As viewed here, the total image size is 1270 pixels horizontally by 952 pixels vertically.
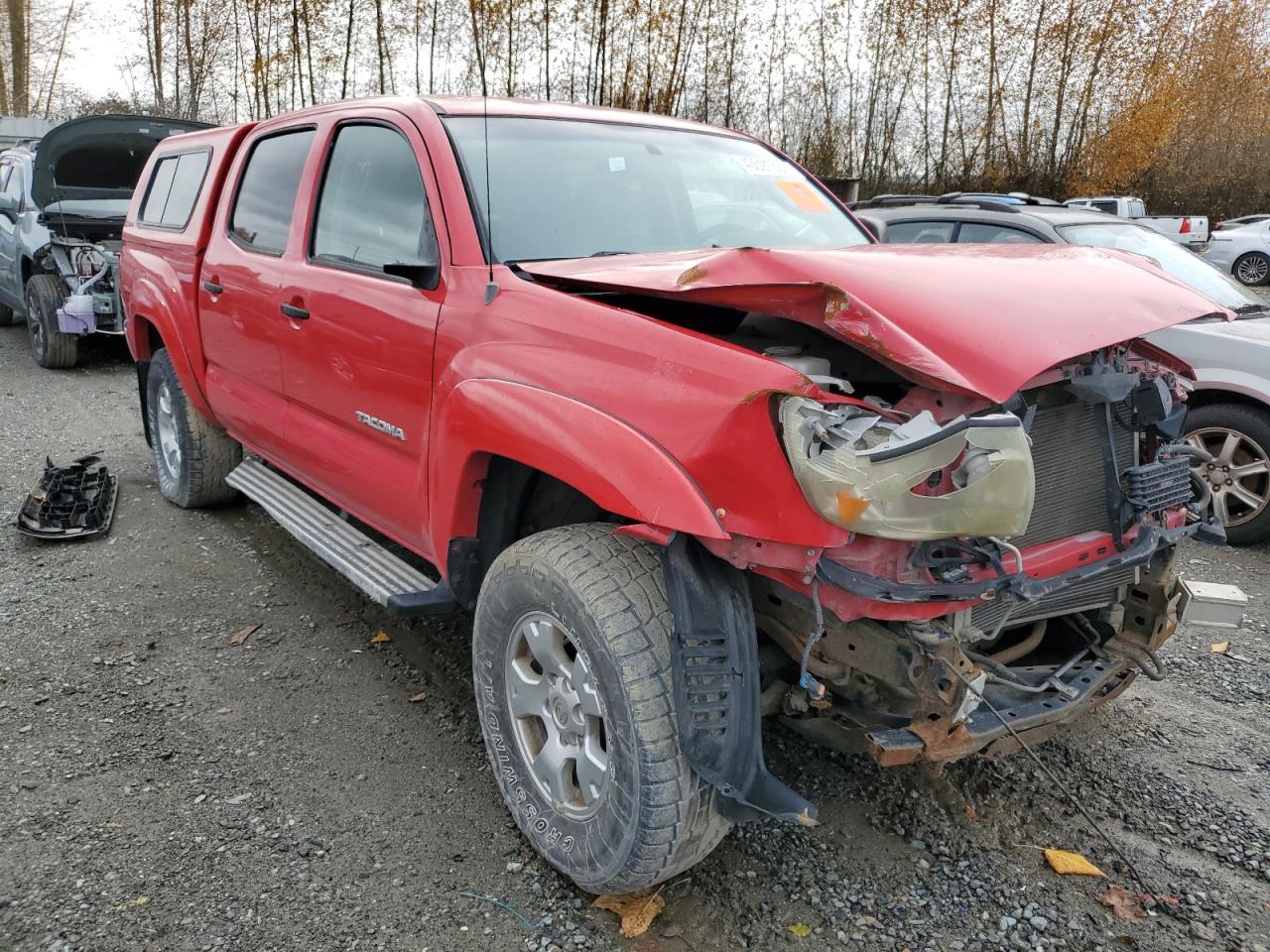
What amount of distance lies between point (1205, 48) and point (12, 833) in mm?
27272

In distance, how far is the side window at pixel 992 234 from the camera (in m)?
6.04

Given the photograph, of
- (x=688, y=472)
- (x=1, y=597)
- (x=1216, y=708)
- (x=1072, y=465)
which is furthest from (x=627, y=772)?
(x=1, y=597)

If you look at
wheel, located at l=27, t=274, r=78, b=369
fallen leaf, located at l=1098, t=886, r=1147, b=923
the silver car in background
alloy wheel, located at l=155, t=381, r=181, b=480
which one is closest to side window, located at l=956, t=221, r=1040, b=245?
fallen leaf, located at l=1098, t=886, r=1147, b=923

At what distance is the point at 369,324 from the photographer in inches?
122

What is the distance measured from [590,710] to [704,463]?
733mm

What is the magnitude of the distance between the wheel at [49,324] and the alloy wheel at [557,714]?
26.9ft

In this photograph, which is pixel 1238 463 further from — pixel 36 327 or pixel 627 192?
pixel 36 327

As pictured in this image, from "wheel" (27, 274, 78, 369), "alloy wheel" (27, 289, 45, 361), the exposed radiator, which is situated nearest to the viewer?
the exposed radiator

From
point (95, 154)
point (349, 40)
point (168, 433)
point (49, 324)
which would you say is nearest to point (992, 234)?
point (168, 433)

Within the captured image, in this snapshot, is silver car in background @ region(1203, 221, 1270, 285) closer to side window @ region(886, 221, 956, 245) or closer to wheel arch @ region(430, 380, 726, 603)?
side window @ region(886, 221, 956, 245)

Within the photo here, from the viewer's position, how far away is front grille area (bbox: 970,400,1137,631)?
7.39ft

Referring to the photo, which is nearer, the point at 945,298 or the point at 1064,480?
the point at 945,298

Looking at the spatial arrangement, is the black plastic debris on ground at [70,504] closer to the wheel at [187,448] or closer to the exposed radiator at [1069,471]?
the wheel at [187,448]

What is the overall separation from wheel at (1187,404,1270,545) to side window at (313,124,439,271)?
4.29 meters
